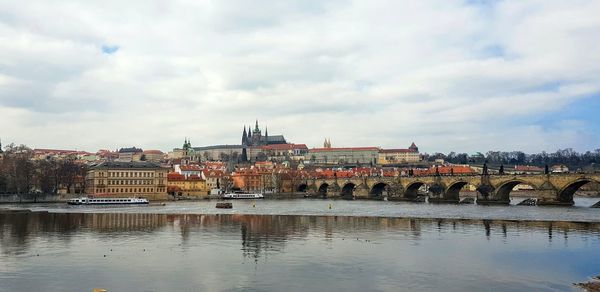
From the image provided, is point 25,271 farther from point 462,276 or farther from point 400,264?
point 462,276

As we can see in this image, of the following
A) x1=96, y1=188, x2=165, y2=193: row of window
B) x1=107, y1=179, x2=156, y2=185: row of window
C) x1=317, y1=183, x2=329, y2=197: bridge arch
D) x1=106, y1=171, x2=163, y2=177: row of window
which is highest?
x1=106, y1=171, x2=163, y2=177: row of window

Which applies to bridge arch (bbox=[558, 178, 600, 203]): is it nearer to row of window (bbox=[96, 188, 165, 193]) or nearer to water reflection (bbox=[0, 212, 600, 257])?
water reflection (bbox=[0, 212, 600, 257])

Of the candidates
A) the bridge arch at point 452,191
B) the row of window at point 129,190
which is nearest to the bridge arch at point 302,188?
the row of window at point 129,190

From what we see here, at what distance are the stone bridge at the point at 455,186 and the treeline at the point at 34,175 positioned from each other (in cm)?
5880

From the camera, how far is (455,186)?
9794cm

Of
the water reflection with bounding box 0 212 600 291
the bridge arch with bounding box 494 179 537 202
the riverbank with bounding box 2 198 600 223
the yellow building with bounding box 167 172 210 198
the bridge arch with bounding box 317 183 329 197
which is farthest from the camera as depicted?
the bridge arch with bounding box 317 183 329 197

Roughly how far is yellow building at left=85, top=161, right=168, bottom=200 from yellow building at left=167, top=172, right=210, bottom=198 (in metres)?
7.44

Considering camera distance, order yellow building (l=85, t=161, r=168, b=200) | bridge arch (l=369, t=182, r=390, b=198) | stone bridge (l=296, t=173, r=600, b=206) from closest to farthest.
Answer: stone bridge (l=296, t=173, r=600, b=206) → yellow building (l=85, t=161, r=168, b=200) → bridge arch (l=369, t=182, r=390, b=198)

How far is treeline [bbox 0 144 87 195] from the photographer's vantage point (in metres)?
97.7

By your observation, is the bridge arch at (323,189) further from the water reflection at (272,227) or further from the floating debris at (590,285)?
the floating debris at (590,285)

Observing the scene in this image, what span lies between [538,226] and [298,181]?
4275 inches

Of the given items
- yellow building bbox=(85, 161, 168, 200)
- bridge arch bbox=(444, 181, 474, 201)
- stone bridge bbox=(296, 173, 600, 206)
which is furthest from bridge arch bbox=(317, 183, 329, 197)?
bridge arch bbox=(444, 181, 474, 201)

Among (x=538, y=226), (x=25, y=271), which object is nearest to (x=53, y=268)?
(x=25, y=271)

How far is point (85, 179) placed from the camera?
395 feet
